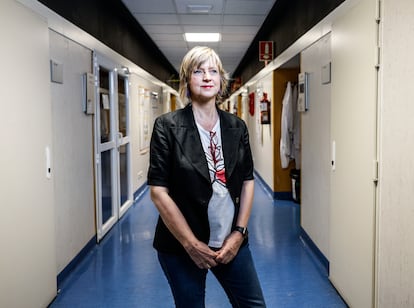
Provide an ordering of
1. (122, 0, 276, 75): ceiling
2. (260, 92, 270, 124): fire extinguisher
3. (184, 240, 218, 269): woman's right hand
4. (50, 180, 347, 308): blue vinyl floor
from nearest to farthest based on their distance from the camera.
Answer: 1. (184, 240, 218, 269): woman's right hand
2. (50, 180, 347, 308): blue vinyl floor
3. (122, 0, 276, 75): ceiling
4. (260, 92, 270, 124): fire extinguisher

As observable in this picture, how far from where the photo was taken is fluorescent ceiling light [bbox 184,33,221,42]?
21.0 feet

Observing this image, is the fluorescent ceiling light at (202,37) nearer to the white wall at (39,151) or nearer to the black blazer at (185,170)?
the white wall at (39,151)

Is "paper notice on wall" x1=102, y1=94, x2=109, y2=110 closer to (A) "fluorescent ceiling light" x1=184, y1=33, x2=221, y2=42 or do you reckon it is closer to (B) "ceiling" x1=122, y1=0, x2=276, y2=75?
(B) "ceiling" x1=122, y1=0, x2=276, y2=75

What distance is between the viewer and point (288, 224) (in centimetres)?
472

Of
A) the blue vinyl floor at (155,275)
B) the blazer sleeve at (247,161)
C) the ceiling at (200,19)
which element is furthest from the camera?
the ceiling at (200,19)

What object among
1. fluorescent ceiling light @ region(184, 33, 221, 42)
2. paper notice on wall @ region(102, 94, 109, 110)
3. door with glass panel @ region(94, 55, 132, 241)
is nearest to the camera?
door with glass panel @ region(94, 55, 132, 241)

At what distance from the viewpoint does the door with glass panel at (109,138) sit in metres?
4.09

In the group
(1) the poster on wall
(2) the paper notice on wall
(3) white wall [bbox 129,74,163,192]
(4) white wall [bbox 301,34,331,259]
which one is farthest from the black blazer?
(1) the poster on wall

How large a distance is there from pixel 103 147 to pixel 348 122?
2629 mm

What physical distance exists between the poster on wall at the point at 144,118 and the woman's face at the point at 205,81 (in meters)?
4.97

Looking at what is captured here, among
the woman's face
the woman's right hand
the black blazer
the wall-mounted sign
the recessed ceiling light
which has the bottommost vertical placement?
the woman's right hand

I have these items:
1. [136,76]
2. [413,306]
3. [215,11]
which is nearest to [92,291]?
[413,306]

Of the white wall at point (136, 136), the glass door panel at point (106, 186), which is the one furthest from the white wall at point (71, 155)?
the white wall at point (136, 136)

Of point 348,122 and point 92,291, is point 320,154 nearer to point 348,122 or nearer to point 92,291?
point 348,122
